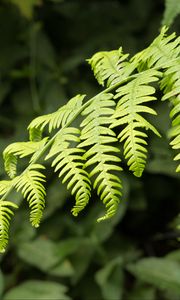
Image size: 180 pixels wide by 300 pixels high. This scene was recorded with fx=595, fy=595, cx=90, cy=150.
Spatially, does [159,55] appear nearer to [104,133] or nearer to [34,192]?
[104,133]

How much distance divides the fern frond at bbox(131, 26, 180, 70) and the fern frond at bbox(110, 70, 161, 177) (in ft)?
0.12

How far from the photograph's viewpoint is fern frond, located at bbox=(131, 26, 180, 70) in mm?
1207

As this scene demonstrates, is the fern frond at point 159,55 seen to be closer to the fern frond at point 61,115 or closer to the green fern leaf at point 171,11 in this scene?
the fern frond at point 61,115

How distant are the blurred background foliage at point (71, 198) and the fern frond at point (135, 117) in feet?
3.31

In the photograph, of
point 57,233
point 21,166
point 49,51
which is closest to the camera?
point 21,166

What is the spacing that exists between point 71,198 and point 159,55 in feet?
4.24

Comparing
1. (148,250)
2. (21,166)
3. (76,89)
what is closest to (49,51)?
(76,89)

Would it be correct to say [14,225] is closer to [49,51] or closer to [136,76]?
[49,51]

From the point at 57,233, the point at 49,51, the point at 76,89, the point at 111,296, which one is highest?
the point at 49,51

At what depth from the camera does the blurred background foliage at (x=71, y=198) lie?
2.20m

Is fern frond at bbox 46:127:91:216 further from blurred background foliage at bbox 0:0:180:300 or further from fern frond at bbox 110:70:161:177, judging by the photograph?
blurred background foliage at bbox 0:0:180:300

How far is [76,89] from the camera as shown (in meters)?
2.52

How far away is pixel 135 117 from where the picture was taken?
1.08 metres

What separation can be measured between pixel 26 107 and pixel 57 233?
0.55m
